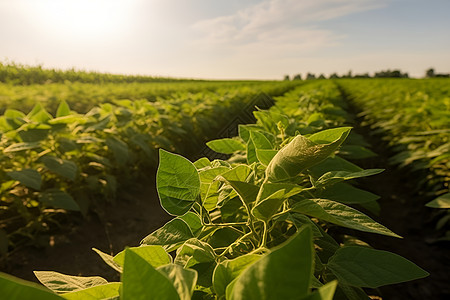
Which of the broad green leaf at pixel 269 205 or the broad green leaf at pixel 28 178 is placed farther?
the broad green leaf at pixel 28 178

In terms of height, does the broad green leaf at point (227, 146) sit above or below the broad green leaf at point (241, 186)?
below

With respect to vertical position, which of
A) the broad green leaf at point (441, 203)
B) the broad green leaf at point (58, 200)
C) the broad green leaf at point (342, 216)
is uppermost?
the broad green leaf at point (342, 216)

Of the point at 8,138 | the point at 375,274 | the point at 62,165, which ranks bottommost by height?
the point at 62,165

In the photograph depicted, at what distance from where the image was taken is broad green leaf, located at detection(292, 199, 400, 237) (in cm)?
55

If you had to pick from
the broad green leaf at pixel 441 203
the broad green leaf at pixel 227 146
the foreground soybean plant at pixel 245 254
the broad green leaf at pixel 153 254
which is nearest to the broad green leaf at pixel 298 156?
the foreground soybean plant at pixel 245 254

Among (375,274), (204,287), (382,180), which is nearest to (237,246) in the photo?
(204,287)

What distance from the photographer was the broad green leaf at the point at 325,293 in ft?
1.04

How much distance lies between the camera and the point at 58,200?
2.41m

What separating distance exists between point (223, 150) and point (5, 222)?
7.11 feet

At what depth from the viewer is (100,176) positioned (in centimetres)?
329

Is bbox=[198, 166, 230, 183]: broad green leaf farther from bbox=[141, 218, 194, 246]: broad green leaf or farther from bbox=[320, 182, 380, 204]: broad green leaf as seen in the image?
bbox=[320, 182, 380, 204]: broad green leaf

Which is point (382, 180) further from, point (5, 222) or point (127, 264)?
point (127, 264)

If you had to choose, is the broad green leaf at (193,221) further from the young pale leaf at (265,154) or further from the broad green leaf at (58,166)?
the broad green leaf at (58,166)

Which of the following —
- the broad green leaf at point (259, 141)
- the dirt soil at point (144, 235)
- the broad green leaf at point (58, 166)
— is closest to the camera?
the broad green leaf at point (259, 141)
